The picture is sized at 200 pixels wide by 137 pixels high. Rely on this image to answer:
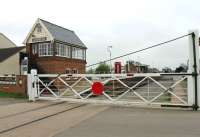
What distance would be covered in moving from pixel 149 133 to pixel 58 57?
29.6m

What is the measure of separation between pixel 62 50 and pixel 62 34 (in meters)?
2.71

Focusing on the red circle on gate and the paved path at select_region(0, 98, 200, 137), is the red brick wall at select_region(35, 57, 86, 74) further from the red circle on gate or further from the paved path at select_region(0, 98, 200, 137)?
the paved path at select_region(0, 98, 200, 137)

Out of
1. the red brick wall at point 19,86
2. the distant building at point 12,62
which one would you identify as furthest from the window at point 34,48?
the red brick wall at point 19,86

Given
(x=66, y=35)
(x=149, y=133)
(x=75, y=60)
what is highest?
(x=66, y=35)

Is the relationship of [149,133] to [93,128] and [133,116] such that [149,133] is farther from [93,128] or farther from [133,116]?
[133,116]

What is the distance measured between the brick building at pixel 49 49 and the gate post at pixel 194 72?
2441cm

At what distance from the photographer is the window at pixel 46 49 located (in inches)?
1478

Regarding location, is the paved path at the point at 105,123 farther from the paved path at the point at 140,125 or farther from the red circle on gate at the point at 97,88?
the red circle on gate at the point at 97,88

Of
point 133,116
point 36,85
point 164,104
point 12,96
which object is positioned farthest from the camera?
point 12,96

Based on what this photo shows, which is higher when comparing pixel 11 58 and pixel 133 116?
pixel 11 58

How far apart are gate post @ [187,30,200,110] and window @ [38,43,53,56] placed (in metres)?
25.3

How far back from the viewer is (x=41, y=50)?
126 ft

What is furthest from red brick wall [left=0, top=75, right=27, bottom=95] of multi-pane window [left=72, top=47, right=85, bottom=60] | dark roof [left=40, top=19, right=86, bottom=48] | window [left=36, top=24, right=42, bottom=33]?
multi-pane window [left=72, top=47, right=85, bottom=60]

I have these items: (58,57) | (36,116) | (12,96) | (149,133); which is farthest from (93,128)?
Result: (58,57)
